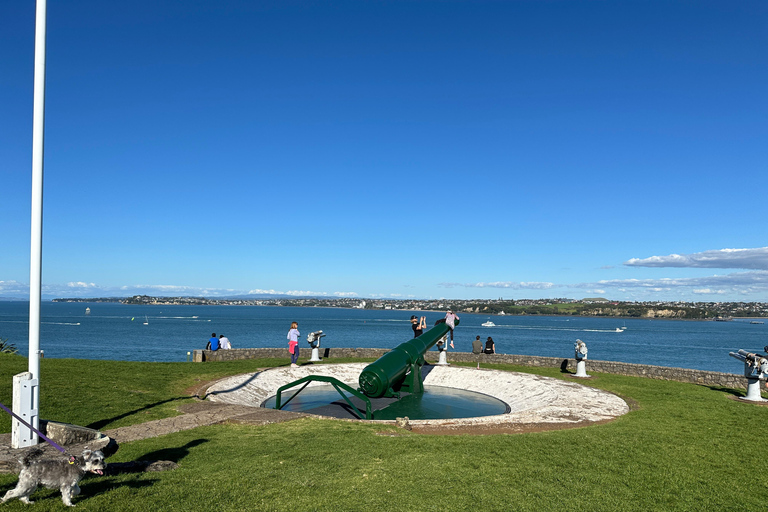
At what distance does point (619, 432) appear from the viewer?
30.5ft

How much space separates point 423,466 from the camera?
259 inches

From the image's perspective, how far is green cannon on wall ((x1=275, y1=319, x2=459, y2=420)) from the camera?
39.3 ft

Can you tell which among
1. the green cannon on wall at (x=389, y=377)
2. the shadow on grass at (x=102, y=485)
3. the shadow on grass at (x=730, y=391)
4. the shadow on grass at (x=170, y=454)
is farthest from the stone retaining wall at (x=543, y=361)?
the shadow on grass at (x=102, y=485)

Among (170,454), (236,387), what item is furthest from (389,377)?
(170,454)

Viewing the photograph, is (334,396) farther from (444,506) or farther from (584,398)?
(444,506)

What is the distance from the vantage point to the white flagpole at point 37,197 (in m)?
6.66

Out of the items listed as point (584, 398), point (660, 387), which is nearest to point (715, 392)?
point (660, 387)

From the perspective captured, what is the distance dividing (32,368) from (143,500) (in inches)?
124

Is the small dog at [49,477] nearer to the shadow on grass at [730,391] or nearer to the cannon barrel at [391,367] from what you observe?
the cannon barrel at [391,367]

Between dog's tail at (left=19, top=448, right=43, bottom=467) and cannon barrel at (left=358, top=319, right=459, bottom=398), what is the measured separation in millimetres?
7309

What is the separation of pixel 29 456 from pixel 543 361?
18.3 metres

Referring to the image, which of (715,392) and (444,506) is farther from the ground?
(444,506)

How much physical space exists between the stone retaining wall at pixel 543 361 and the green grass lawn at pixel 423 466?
512 centimetres

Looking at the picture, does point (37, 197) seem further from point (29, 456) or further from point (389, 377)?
point (389, 377)
